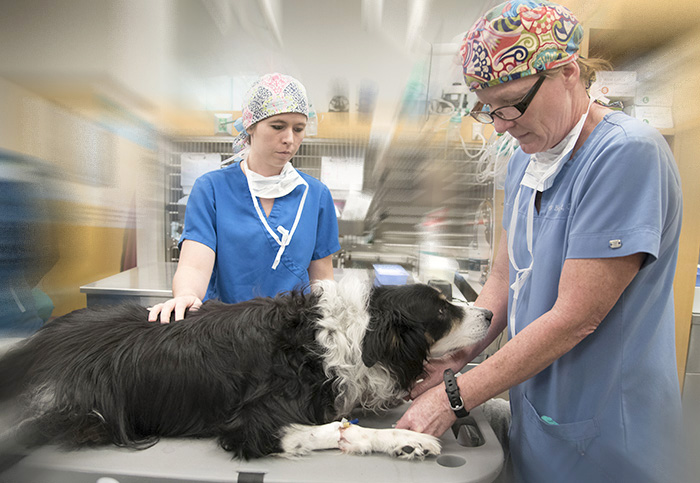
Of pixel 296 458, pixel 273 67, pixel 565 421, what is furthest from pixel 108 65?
Result: pixel 565 421

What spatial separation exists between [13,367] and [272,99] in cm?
90

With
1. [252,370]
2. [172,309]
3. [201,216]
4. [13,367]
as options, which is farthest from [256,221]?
[13,367]

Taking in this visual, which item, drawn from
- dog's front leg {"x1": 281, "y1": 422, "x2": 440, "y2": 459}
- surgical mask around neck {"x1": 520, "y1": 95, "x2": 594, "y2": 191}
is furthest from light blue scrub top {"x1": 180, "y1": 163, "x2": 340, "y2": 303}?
surgical mask around neck {"x1": 520, "y1": 95, "x2": 594, "y2": 191}

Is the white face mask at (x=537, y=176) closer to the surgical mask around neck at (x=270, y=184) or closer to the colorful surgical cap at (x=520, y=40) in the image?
the colorful surgical cap at (x=520, y=40)

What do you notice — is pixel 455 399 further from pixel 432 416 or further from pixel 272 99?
pixel 272 99

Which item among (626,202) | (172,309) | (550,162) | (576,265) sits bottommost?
(172,309)

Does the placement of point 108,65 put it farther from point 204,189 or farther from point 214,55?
point 204,189

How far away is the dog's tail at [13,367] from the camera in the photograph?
422mm

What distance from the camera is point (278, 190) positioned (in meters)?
1.47

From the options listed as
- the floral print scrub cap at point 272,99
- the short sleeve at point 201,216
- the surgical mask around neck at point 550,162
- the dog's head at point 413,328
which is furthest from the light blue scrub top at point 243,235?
the surgical mask around neck at point 550,162

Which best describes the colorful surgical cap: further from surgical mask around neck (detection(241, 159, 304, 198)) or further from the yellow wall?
surgical mask around neck (detection(241, 159, 304, 198))

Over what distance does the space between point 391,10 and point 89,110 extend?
545mm

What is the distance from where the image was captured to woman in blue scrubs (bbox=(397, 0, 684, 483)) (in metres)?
0.76

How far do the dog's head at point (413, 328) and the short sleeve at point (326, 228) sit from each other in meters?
0.43
